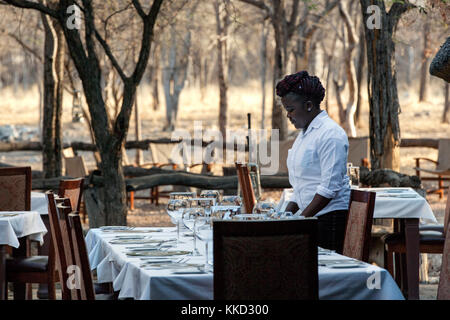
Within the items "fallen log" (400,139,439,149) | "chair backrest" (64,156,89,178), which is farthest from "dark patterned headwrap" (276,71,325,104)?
"fallen log" (400,139,439,149)

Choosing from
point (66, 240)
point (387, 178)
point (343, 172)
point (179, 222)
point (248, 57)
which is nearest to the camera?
point (66, 240)

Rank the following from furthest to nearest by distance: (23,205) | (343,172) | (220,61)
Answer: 1. (220,61)
2. (23,205)
3. (343,172)

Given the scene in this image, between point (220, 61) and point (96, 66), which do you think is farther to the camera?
point (220, 61)

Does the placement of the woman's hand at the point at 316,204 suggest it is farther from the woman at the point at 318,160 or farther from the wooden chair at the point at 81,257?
the wooden chair at the point at 81,257

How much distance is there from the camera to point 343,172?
5.56 meters

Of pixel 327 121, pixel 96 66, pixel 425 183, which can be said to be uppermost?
pixel 96 66

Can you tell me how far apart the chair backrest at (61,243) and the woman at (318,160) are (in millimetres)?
1493

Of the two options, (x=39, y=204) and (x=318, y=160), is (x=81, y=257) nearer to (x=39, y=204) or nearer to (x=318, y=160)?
(x=318, y=160)

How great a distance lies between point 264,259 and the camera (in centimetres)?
366

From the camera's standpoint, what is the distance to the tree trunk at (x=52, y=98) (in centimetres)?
1398

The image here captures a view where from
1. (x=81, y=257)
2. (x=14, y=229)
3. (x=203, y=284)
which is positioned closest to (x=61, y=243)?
(x=81, y=257)
